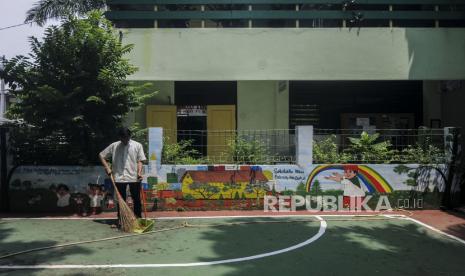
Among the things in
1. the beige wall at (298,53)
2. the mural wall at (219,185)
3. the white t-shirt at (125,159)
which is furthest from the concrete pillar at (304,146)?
the white t-shirt at (125,159)

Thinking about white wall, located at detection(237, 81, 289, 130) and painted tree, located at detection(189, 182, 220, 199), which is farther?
white wall, located at detection(237, 81, 289, 130)

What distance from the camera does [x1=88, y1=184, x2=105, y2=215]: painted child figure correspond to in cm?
917

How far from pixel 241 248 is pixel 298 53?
6135mm

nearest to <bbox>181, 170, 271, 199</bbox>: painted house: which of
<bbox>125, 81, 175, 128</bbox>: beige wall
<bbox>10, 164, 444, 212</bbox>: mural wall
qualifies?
<bbox>10, 164, 444, 212</bbox>: mural wall

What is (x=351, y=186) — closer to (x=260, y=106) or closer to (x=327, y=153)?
(x=327, y=153)

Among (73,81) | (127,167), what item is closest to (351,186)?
(127,167)

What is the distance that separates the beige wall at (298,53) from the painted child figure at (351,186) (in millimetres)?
2848

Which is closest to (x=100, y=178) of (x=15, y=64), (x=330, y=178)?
(x=15, y=64)

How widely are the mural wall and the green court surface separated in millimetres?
855

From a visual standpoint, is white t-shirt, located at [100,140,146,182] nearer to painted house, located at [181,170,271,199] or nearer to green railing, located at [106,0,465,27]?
painted house, located at [181,170,271,199]

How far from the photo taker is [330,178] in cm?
959

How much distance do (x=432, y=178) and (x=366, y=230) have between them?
108 inches

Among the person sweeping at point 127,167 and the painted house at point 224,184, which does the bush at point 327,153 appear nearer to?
the painted house at point 224,184

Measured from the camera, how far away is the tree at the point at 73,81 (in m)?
8.84
